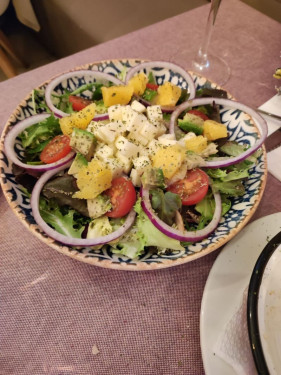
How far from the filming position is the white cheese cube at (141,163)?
40.7 inches

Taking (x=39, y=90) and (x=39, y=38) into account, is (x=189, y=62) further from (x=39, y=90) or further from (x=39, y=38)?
(x=39, y=38)

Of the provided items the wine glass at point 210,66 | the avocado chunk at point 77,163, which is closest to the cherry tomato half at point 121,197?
the avocado chunk at point 77,163

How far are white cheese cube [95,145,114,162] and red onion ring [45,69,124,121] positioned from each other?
0.18 m

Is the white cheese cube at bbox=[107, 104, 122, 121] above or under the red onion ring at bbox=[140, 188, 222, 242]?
above

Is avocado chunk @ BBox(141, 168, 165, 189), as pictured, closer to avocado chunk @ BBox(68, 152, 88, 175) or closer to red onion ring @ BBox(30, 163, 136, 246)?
red onion ring @ BBox(30, 163, 136, 246)

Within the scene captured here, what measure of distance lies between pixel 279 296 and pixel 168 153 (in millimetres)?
534

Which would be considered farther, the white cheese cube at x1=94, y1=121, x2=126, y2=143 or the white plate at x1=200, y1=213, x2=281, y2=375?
the white cheese cube at x1=94, y1=121, x2=126, y2=143

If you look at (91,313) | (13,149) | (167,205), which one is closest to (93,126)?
(13,149)

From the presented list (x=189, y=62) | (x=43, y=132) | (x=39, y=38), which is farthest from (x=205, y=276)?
(x=39, y=38)

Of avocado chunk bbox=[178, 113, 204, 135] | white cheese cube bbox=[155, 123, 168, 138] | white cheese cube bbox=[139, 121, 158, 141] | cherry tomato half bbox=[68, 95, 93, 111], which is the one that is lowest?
avocado chunk bbox=[178, 113, 204, 135]

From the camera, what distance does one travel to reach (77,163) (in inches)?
41.2

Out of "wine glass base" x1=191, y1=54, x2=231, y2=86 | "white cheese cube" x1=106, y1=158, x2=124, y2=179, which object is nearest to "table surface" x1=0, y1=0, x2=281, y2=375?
"white cheese cube" x1=106, y1=158, x2=124, y2=179

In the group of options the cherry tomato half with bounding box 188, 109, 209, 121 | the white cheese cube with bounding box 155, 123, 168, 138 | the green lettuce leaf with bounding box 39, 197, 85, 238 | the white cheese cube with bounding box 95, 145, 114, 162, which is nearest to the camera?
the green lettuce leaf with bounding box 39, 197, 85, 238

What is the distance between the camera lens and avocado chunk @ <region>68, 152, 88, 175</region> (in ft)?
3.41
